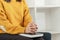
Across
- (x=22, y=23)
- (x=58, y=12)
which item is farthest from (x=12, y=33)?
(x=58, y=12)

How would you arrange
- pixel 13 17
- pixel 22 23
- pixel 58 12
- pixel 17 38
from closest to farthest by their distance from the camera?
pixel 17 38 < pixel 13 17 < pixel 22 23 < pixel 58 12

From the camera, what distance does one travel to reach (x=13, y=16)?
185cm

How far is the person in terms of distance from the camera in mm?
1540

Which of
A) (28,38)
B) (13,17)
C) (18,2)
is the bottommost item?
(28,38)

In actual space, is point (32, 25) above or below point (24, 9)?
below

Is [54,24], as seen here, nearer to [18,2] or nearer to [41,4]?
[41,4]

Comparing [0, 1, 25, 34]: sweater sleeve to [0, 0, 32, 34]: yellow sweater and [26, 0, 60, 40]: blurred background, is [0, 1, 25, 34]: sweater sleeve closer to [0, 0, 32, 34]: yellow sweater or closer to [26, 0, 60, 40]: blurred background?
[0, 0, 32, 34]: yellow sweater

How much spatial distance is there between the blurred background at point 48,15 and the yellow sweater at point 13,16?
1.47 ft

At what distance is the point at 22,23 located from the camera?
200 cm

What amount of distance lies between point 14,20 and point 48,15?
97 cm

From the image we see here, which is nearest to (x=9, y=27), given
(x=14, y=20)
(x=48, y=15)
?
(x=14, y=20)

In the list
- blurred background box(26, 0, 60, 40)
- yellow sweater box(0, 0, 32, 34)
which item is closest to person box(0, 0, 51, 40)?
yellow sweater box(0, 0, 32, 34)

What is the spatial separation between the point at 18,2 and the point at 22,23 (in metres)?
0.27

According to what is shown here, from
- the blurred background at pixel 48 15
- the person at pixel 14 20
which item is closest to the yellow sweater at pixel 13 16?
the person at pixel 14 20
